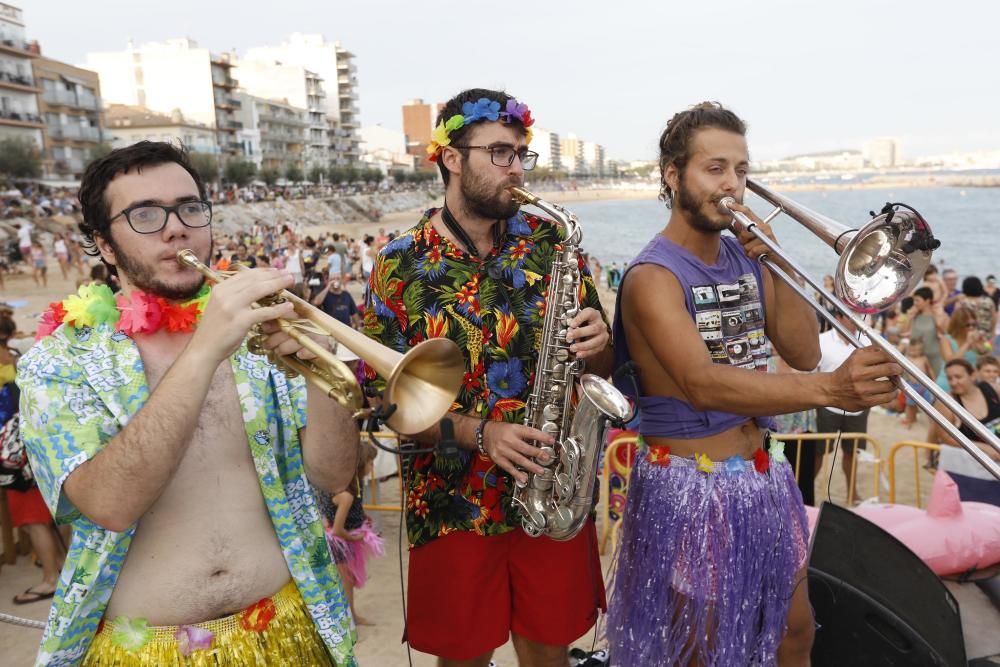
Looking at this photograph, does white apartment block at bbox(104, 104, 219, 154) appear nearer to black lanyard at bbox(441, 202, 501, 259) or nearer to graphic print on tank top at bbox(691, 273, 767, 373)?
black lanyard at bbox(441, 202, 501, 259)

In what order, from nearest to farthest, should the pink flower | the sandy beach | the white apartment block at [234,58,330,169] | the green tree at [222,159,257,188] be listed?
the pink flower → the sandy beach → the green tree at [222,159,257,188] → the white apartment block at [234,58,330,169]

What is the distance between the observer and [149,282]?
2.06 meters

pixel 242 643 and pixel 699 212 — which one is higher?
pixel 699 212

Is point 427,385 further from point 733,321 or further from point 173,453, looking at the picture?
point 733,321

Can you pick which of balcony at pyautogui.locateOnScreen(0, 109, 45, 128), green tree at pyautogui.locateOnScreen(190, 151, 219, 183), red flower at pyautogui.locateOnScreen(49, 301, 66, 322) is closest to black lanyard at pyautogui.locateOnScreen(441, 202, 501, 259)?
red flower at pyautogui.locateOnScreen(49, 301, 66, 322)

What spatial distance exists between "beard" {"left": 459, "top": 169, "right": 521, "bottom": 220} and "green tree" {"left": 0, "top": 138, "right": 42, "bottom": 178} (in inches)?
2018

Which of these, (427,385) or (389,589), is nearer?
(427,385)

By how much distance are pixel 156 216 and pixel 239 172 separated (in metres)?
67.8

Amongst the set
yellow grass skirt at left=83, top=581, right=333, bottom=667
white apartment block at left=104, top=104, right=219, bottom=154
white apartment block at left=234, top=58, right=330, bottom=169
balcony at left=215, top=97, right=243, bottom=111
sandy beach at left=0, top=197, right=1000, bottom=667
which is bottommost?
sandy beach at left=0, top=197, right=1000, bottom=667

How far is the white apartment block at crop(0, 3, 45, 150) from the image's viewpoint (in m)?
52.4

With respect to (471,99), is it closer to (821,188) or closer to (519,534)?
(519,534)

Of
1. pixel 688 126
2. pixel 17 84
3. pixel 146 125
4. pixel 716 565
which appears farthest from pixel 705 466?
pixel 146 125

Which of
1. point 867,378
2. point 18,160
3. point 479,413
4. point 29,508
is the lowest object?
point 29,508

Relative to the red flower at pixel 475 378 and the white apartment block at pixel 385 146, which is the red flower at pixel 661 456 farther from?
the white apartment block at pixel 385 146
